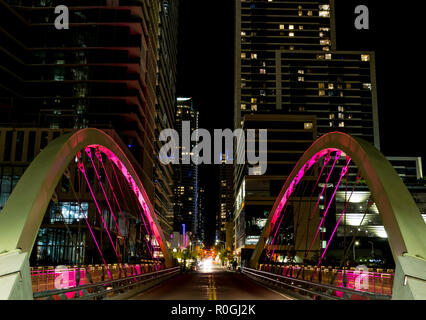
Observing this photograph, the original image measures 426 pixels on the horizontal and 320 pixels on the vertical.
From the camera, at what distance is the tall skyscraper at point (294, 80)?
113438 millimetres

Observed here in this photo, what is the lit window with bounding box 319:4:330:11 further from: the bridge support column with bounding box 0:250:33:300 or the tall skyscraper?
the bridge support column with bounding box 0:250:33:300

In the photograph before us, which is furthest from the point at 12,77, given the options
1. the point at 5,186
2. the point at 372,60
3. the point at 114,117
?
the point at 372,60

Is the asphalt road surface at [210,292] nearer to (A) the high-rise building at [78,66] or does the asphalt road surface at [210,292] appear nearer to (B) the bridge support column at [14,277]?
(B) the bridge support column at [14,277]

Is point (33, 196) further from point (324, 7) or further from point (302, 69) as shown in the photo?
point (324, 7)

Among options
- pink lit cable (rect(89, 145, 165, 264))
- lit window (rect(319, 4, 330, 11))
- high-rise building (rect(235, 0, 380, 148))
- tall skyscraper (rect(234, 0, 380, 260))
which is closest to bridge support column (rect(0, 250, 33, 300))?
pink lit cable (rect(89, 145, 165, 264))

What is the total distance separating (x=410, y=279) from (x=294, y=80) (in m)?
138

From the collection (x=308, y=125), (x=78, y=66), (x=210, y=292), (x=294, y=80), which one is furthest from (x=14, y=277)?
(x=294, y=80)

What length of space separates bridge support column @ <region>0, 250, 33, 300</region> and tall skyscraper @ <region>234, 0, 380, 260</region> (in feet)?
330

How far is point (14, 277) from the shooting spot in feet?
30.1

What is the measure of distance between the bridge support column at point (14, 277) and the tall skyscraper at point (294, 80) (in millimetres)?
100474

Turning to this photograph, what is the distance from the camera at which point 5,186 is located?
55.7m

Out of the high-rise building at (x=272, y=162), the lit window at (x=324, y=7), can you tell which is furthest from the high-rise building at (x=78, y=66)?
the lit window at (x=324, y=7)
